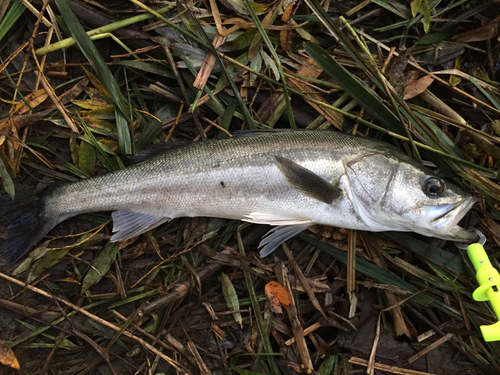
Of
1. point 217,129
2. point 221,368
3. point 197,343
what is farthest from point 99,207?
point 221,368

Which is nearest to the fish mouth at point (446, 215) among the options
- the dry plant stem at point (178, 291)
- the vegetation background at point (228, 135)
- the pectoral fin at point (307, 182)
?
the vegetation background at point (228, 135)

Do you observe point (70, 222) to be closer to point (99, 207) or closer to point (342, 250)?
point (99, 207)

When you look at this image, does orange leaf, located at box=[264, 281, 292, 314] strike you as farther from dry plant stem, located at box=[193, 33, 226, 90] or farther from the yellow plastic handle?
dry plant stem, located at box=[193, 33, 226, 90]

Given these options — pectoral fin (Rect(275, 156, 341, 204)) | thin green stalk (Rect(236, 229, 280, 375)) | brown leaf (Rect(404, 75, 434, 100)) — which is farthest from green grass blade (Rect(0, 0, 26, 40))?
brown leaf (Rect(404, 75, 434, 100))

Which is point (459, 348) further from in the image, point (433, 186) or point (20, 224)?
point (20, 224)

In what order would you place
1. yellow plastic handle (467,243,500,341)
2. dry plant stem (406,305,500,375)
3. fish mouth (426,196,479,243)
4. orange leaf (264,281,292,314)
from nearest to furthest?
yellow plastic handle (467,243,500,341) < fish mouth (426,196,479,243) < dry plant stem (406,305,500,375) < orange leaf (264,281,292,314)

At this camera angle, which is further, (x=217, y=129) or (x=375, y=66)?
(x=217, y=129)

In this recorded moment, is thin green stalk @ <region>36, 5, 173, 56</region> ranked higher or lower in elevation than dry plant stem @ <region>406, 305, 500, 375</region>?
higher
